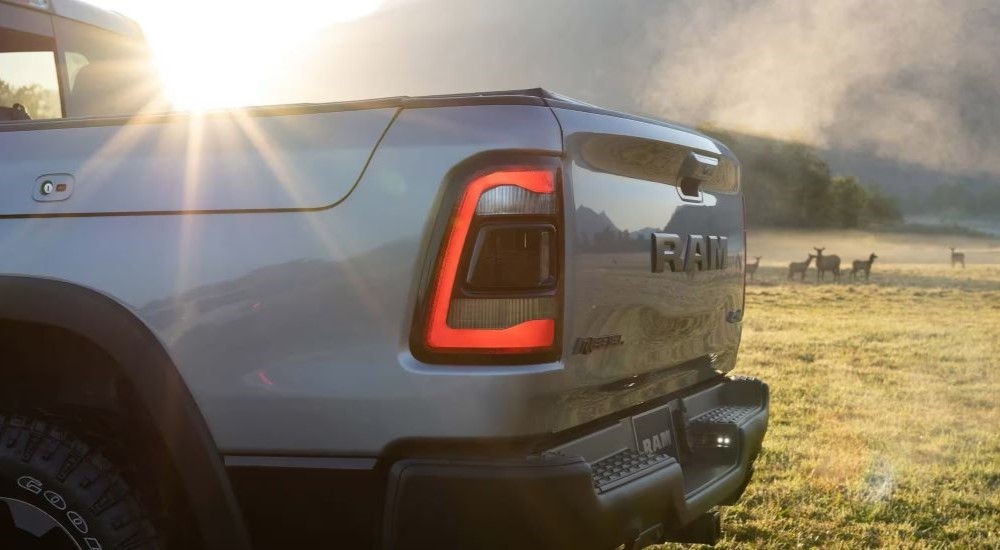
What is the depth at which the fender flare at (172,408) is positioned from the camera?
2.42 meters

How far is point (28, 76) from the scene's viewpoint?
4.30 meters

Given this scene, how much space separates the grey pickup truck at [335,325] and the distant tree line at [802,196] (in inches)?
3717

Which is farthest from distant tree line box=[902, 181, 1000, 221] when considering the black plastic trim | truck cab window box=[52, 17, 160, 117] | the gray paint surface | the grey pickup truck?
the black plastic trim

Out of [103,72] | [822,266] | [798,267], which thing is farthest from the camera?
[822,266]

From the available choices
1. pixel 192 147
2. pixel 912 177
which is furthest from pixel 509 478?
pixel 912 177

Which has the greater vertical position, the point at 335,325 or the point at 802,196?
the point at 802,196

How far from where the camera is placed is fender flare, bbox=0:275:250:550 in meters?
2.42

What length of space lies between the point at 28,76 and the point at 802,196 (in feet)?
334

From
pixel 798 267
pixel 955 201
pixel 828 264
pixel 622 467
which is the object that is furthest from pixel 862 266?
pixel 955 201

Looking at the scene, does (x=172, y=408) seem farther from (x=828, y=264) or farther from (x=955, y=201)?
(x=955, y=201)

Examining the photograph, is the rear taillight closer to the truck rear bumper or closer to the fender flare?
the truck rear bumper

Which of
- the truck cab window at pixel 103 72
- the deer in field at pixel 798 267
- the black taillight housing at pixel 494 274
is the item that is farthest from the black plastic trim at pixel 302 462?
the deer in field at pixel 798 267

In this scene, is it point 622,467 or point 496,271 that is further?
point 622,467

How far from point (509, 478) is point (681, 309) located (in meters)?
1.04
